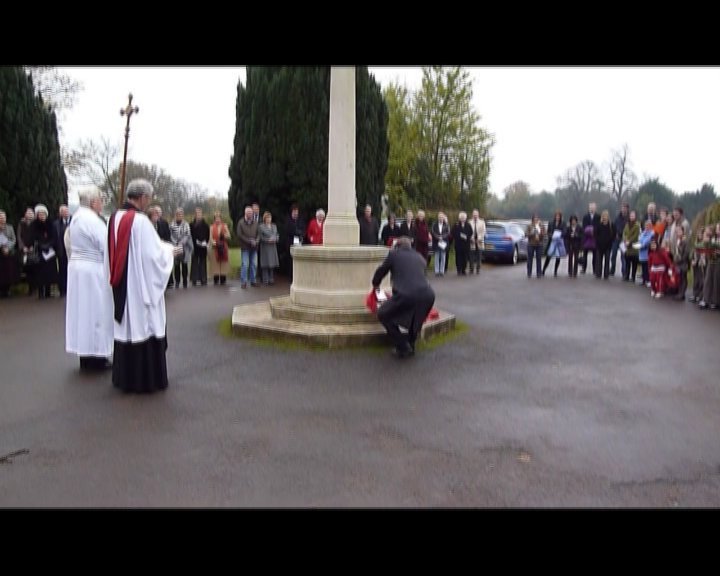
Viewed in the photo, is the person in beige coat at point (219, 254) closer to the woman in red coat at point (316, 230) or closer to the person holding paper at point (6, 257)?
the woman in red coat at point (316, 230)

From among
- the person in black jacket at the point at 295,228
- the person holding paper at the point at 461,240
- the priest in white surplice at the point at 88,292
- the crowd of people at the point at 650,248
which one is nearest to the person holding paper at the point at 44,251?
the person in black jacket at the point at 295,228

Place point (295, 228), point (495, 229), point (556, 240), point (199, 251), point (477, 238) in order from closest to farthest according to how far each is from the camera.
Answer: point (199, 251)
point (295, 228)
point (556, 240)
point (477, 238)
point (495, 229)

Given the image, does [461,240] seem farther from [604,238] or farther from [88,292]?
[88,292]

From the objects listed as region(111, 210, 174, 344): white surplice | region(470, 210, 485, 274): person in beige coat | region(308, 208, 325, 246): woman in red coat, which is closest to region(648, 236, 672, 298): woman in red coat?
region(470, 210, 485, 274): person in beige coat

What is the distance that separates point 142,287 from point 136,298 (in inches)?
5.1

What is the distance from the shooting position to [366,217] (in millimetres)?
16266

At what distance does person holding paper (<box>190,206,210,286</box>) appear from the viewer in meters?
15.9

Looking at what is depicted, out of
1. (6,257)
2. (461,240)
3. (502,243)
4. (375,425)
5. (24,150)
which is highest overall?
(24,150)

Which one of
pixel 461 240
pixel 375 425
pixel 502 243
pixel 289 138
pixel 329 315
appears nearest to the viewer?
pixel 375 425

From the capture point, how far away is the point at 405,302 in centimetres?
792

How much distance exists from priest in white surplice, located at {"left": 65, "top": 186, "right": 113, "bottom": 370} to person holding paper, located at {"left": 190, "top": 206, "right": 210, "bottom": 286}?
28.5ft

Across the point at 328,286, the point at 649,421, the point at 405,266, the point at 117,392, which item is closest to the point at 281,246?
the point at 328,286

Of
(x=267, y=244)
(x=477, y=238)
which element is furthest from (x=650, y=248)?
(x=267, y=244)

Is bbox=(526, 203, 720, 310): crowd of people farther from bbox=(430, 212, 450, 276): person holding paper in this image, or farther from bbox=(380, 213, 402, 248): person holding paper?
bbox=(380, 213, 402, 248): person holding paper
